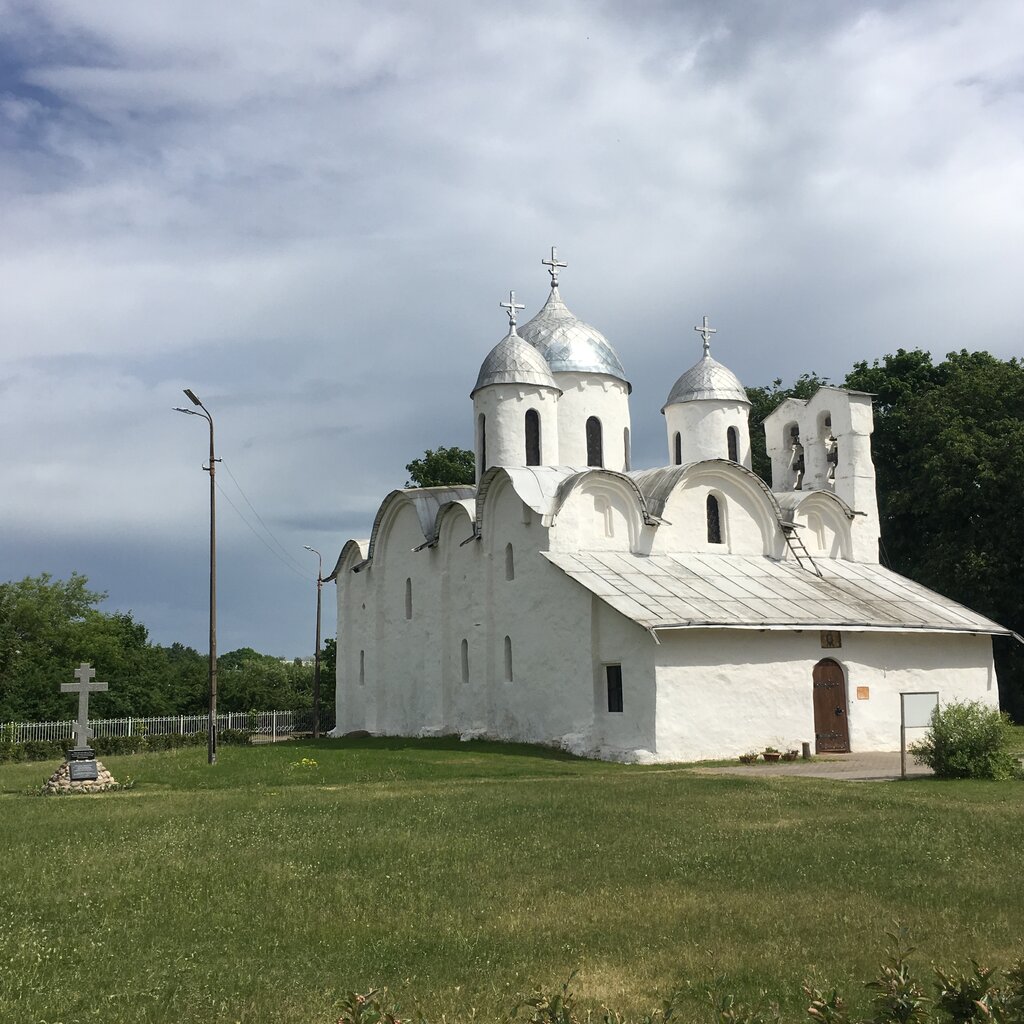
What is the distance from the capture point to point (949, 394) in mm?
34312

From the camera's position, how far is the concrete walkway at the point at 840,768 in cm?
1781

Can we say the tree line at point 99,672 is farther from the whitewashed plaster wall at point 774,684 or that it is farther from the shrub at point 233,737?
the whitewashed plaster wall at point 774,684

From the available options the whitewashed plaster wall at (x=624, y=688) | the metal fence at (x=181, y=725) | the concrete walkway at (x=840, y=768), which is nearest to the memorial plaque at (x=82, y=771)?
the concrete walkway at (x=840, y=768)

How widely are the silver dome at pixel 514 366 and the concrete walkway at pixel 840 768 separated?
37.1 ft

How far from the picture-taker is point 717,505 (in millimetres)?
27750

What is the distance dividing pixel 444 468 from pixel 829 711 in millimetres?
22346

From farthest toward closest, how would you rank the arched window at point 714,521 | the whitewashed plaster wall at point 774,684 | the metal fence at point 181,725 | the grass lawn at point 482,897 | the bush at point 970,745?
the metal fence at point 181,725 → the arched window at point 714,521 → the whitewashed plaster wall at point 774,684 → the bush at point 970,745 → the grass lawn at point 482,897

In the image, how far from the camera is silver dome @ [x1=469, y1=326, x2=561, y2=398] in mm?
28484

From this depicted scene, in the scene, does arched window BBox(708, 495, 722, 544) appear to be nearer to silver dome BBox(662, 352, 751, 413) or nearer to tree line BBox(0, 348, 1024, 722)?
silver dome BBox(662, 352, 751, 413)

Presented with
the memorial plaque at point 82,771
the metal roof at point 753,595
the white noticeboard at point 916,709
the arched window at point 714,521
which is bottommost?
the memorial plaque at point 82,771

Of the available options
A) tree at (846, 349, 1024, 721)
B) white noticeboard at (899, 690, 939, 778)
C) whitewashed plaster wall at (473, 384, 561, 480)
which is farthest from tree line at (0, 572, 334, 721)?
white noticeboard at (899, 690, 939, 778)

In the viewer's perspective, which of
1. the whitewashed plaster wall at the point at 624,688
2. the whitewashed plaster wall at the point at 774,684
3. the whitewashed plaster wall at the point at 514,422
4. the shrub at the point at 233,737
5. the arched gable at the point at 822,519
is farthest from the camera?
the shrub at the point at 233,737

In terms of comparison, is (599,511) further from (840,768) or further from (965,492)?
(965,492)

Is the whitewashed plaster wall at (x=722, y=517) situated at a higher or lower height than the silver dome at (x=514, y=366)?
lower
